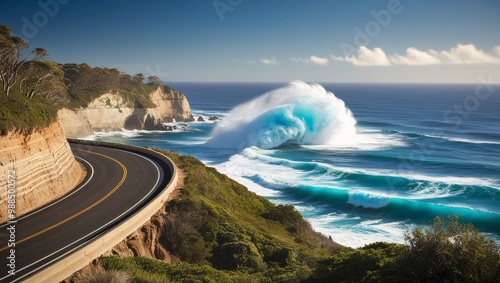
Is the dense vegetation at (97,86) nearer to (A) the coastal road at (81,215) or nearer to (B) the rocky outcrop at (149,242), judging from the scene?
(A) the coastal road at (81,215)

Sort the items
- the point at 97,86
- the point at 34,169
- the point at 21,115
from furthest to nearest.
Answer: the point at 97,86 → the point at 21,115 → the point at 34,169

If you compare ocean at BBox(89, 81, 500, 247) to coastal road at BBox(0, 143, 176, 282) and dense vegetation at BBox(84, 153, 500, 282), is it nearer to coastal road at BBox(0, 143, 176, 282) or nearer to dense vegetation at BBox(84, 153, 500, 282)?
dense vegetation at BBox(84, 153, 500, 282)

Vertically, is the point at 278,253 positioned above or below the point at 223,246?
below

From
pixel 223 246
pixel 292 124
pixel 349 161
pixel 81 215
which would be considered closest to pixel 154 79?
pixel 292 124

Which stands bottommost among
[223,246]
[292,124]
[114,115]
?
[223,246]

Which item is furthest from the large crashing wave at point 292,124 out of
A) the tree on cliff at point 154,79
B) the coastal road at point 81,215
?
the tree on cliff at point 154,79

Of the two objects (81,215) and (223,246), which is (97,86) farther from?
(223,246)

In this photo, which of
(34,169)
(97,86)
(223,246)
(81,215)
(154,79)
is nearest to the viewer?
(81,215)

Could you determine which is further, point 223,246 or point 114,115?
point 114,115
